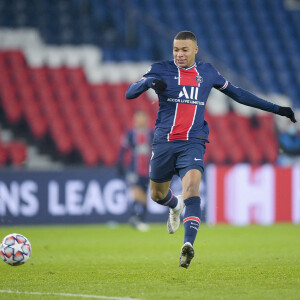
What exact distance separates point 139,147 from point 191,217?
6282 millimetres

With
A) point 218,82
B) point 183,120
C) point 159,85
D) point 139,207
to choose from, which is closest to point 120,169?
point 139,207

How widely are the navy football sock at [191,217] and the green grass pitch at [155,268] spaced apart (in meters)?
0.36

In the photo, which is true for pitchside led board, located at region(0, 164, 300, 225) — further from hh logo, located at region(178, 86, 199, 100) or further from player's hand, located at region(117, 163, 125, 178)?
hh logo, located at region(178, 86, 199, 100)

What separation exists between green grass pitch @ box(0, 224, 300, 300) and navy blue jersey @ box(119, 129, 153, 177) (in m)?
1.53

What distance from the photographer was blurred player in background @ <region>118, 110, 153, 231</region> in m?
12.2

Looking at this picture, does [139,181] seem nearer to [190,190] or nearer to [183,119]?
[183,119]

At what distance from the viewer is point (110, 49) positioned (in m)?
16.6

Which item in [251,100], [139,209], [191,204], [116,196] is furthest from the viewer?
[116,196]

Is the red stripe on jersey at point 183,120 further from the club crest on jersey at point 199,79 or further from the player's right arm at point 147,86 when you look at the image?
the player's right arm at point 147,86

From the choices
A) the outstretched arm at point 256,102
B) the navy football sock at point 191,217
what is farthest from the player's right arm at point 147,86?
the navy football sock at point 191,217

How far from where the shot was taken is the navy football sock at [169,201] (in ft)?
23.8

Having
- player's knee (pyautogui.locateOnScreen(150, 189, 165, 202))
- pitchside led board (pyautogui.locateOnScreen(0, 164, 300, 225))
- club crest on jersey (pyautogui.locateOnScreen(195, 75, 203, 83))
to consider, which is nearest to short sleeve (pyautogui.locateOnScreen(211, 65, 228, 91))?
club crest on jersey (pyautogui.locateOnScreen(195, 75, 203, 83))

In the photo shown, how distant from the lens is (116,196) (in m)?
13.0

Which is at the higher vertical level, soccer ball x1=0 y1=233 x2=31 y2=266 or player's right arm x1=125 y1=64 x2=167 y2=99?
player's right arm x1=125 y1=64 x2=167 y2=99
